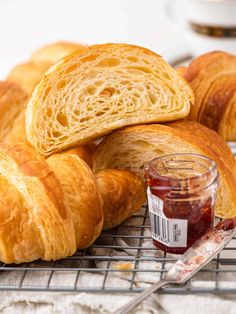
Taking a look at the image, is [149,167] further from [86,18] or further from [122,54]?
[86,18]

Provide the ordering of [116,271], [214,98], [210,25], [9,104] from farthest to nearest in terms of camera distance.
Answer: [210,25], [9,104], [214,98], [116,271]

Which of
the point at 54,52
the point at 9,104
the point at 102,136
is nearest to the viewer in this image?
the point at 102,136

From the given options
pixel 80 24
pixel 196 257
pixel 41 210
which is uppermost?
pixel 41 210

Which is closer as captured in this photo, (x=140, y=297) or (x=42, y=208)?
(x=140, y=297)

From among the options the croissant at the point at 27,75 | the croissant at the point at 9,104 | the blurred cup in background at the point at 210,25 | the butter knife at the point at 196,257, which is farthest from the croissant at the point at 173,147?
the blurred cup in background at the point at 210,25

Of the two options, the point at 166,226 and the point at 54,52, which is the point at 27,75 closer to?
the point at 54,52

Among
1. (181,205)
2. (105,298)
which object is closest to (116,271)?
(105,298)

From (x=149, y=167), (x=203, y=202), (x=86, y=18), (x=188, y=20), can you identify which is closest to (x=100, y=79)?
(x=149, y=167)

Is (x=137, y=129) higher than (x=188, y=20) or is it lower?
higher

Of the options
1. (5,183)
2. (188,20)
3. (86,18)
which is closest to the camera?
(5,183)
